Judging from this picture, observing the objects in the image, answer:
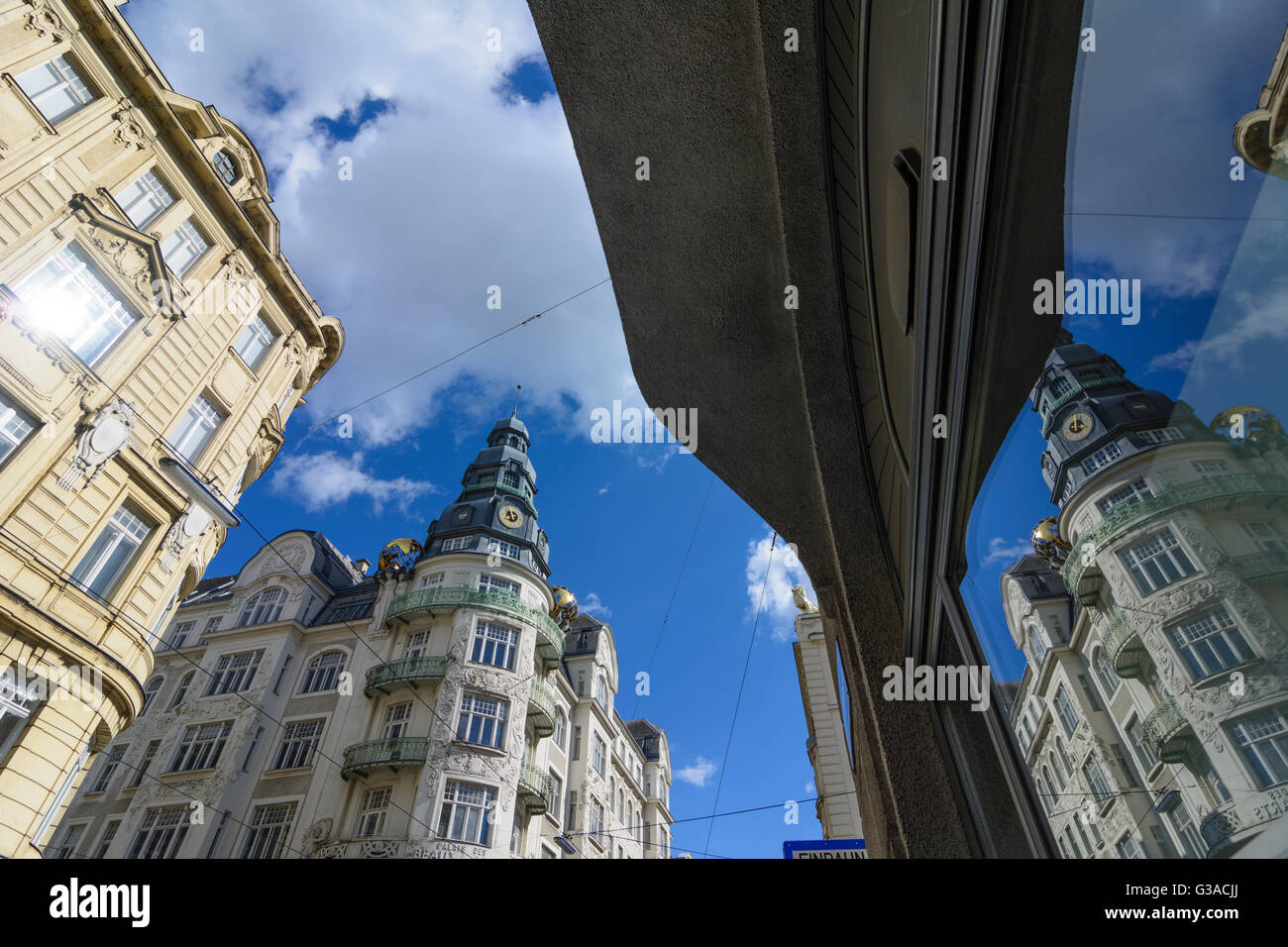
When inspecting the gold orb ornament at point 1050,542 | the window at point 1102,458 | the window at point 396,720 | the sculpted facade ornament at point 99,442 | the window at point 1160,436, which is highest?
the window at point 396,720

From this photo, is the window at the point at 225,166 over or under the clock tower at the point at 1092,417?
over

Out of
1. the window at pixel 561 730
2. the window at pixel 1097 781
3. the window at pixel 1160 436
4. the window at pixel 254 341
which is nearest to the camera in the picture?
the window at pixel 1160 436

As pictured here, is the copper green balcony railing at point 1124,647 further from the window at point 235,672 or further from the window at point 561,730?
the window at point 235,672

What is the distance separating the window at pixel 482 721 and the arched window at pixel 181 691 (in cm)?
1224

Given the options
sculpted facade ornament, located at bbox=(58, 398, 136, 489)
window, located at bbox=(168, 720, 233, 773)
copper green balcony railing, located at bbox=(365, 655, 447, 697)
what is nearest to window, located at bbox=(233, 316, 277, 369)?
sculpted facade ornament, located at bbox=(58, 398, 136, 489)

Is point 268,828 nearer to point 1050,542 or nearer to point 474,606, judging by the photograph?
point 474,606

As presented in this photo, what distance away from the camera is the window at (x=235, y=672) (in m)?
27.1

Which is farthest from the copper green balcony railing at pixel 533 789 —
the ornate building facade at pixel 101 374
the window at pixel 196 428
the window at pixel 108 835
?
the window at pixel 196 428

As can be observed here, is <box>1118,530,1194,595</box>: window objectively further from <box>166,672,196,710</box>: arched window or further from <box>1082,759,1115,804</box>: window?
<box>166,672,196,710</box>: arched window

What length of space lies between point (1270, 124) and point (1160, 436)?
19.1 inches

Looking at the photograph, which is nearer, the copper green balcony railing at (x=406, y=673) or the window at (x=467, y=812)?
the window at (x=467, y=812)

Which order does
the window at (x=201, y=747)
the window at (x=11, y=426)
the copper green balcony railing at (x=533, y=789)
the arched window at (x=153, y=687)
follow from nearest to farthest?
the window at (x=11, y=426), the copper green balcony railing at (x=533, y=789), the window at (x=201, y=747), the arched window at (x=153, y=687)

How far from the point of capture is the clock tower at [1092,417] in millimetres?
→ 1153
